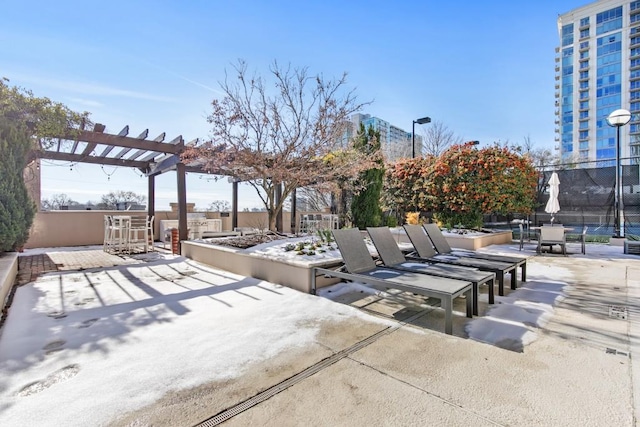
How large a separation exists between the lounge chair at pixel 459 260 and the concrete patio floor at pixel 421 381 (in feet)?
2.84

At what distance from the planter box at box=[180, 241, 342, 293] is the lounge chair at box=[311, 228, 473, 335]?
0.20 metres

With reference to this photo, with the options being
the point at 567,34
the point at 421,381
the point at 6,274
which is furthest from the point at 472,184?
the point at 567,34

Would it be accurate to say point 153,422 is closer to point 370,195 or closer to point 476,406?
point 476,406

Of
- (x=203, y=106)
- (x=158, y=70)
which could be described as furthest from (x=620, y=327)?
(x=158, y=70)

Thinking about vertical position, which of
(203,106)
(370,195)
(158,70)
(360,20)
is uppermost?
(360,20)

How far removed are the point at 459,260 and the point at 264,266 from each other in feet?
9.71

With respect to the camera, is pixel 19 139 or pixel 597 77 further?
pixel 597 77

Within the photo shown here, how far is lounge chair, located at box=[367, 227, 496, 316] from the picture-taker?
11.3ft

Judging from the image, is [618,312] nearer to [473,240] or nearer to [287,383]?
[287,383]

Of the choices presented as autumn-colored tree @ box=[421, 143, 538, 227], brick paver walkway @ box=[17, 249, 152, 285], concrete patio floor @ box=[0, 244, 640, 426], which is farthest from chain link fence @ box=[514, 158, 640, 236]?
brick paver walkway @ box=[17, 249, 152, 285]

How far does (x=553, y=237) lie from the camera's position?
23.6ft

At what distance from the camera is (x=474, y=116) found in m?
21.0

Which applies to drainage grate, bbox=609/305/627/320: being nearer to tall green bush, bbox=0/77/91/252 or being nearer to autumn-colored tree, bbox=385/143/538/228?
autumn-colored tree, bbox=385/143/538/228

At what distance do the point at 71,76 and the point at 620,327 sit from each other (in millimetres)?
10191
